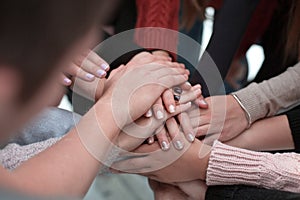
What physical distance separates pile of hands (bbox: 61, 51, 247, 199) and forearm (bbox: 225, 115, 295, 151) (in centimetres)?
1

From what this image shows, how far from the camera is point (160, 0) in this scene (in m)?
1.15

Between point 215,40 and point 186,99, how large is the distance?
25 cm

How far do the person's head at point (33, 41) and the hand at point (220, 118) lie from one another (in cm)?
64

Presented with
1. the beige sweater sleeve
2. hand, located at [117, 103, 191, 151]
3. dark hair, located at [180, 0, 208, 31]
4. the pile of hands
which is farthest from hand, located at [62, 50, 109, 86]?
dark hair, located at [180, 0, 208, 31]

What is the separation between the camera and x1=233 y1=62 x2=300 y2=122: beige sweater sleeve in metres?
0.94

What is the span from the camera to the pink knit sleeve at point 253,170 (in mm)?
757

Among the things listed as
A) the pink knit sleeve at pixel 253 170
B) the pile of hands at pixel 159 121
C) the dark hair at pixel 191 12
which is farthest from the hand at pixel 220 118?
the dark hair at pixel 191 12

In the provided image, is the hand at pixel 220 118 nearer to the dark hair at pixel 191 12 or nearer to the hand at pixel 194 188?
the hand at pixel 194 188

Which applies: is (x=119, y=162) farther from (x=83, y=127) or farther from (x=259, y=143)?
(x=259, y=143)

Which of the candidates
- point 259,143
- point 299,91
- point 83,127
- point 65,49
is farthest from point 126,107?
point 65,49

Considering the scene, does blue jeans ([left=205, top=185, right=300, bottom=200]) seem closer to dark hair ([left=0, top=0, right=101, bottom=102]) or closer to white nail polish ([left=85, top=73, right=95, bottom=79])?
white nail polish ([left=85, top=73, right=95, bottom=79])

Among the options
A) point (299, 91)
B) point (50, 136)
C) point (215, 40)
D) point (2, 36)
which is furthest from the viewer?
point (215, 40)

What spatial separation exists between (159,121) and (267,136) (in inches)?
7.9

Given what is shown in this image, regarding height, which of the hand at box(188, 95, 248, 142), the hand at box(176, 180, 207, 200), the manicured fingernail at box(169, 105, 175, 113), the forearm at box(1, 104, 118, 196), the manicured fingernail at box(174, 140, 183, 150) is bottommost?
the hand at box(176, 180, 207, 200)
